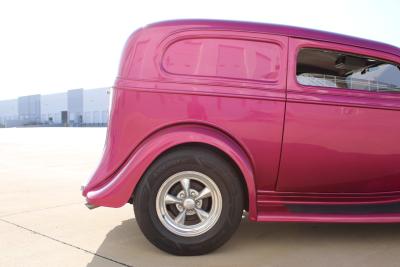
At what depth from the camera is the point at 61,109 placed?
264ft

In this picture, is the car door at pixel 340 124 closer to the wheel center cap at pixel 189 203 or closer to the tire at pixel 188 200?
the tire at pixel 188 200

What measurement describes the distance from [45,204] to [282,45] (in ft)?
11.8

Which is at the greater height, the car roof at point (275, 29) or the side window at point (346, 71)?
the car roof at point (275, 29)

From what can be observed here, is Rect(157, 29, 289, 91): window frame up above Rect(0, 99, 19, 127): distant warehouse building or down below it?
above

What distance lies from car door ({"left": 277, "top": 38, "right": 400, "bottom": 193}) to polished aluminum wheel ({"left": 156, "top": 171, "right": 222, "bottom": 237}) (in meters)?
0.65

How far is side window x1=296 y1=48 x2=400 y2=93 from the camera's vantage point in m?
3.88

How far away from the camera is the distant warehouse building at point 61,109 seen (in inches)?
2851

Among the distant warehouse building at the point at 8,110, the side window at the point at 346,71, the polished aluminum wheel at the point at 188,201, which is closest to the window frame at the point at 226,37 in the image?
the side window at the point at 346,71

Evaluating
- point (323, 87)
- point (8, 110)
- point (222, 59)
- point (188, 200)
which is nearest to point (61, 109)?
point (8, 110)

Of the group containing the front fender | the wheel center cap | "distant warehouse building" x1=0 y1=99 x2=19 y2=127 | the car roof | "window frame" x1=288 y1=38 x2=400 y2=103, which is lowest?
"distant warehouse building" x1=0 y1=99 x2=19 y2=127

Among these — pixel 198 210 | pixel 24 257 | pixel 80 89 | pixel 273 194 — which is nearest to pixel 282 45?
pixel 273 194

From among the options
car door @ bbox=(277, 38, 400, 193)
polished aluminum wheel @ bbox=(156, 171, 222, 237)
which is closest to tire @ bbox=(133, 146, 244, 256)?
polished aluminum wheel @ bbox=(156, 171, 222, 237)

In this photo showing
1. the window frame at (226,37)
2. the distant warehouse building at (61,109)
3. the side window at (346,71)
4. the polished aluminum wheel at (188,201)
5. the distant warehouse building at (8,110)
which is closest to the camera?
the polished aluminum wheel at (188,201)

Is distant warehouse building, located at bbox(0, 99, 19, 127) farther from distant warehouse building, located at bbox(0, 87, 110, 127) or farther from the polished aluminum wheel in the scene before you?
the polished aluminum wheel
